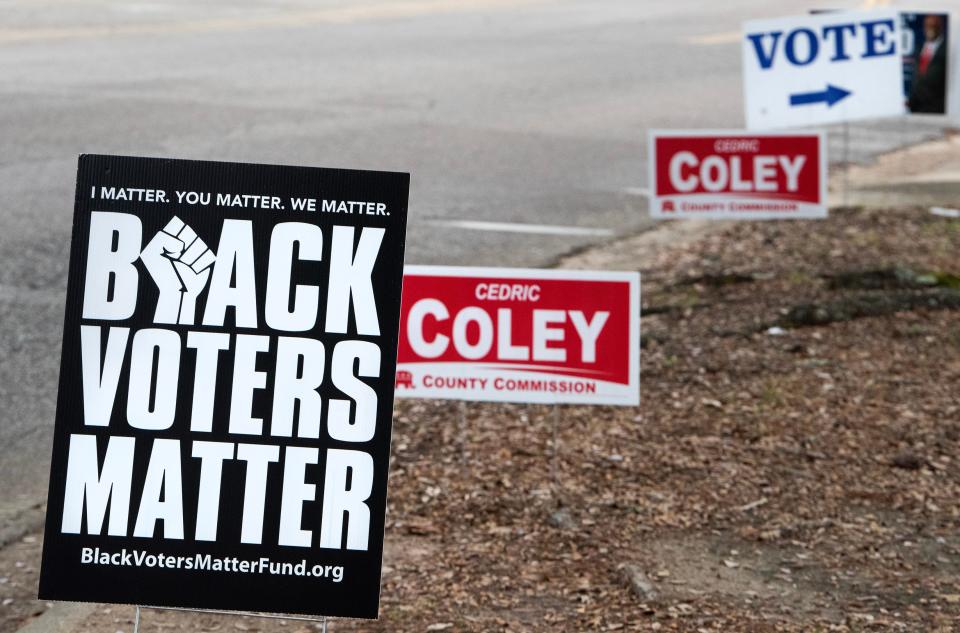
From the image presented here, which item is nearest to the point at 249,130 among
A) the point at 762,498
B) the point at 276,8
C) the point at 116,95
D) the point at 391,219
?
the point at 116,95

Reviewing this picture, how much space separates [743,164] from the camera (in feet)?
24.1

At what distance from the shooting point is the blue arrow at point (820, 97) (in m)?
8.81

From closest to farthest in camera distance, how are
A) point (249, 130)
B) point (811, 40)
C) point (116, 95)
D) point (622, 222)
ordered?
point (811, 40) → point (622, 222) → point (249, 130) → point (116, 95)

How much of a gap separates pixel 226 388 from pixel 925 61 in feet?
23.6

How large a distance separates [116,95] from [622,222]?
6.26 metres

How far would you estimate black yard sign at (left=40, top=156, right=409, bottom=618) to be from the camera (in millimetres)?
3449

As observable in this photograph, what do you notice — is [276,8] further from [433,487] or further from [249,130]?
[433,487]

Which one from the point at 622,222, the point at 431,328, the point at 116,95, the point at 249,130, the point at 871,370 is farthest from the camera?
the point at 116,95

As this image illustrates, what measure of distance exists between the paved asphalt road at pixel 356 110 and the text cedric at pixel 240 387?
199 cm

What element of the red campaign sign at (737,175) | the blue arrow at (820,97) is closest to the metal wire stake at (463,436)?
the red campaign sign at (737,175)

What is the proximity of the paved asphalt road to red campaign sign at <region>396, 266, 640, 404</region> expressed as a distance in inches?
64.6

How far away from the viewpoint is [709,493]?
514 cm

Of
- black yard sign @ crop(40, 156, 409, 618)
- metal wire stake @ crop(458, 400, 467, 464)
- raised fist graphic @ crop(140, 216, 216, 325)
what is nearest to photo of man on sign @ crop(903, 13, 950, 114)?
metal wire stake @ crop(458, 400, 467, 464)

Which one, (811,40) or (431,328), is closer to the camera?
(431,328)
